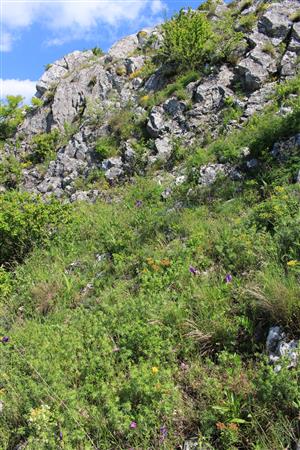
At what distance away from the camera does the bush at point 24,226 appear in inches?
309

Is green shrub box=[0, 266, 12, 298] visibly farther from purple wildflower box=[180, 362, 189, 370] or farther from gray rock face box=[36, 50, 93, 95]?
gray rock face box=[36, 50, 93, 95]

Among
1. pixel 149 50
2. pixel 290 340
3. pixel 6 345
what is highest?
pixel 149 50

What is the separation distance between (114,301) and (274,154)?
4185mm

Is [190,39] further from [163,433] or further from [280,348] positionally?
[163,433]

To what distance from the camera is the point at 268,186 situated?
6305 millimetres

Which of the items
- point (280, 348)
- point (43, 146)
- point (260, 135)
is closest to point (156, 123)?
point (260, 135)

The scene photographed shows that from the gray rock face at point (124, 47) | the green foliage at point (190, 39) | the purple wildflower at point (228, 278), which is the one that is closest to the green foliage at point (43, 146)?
the gray rock face at point (124, 47)

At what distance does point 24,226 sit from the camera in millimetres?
7926

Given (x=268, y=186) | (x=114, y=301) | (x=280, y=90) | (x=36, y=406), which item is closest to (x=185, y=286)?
(x=114, y=301)

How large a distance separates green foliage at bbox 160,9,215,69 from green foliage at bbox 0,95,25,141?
978 centimetres

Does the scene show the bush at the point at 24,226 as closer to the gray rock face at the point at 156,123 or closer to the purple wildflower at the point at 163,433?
the gray rock face at the point at 156,123

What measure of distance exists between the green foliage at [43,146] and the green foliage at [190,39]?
6135 mm

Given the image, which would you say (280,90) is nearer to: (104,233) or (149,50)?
(104,233)

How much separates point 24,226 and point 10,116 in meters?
14.3
